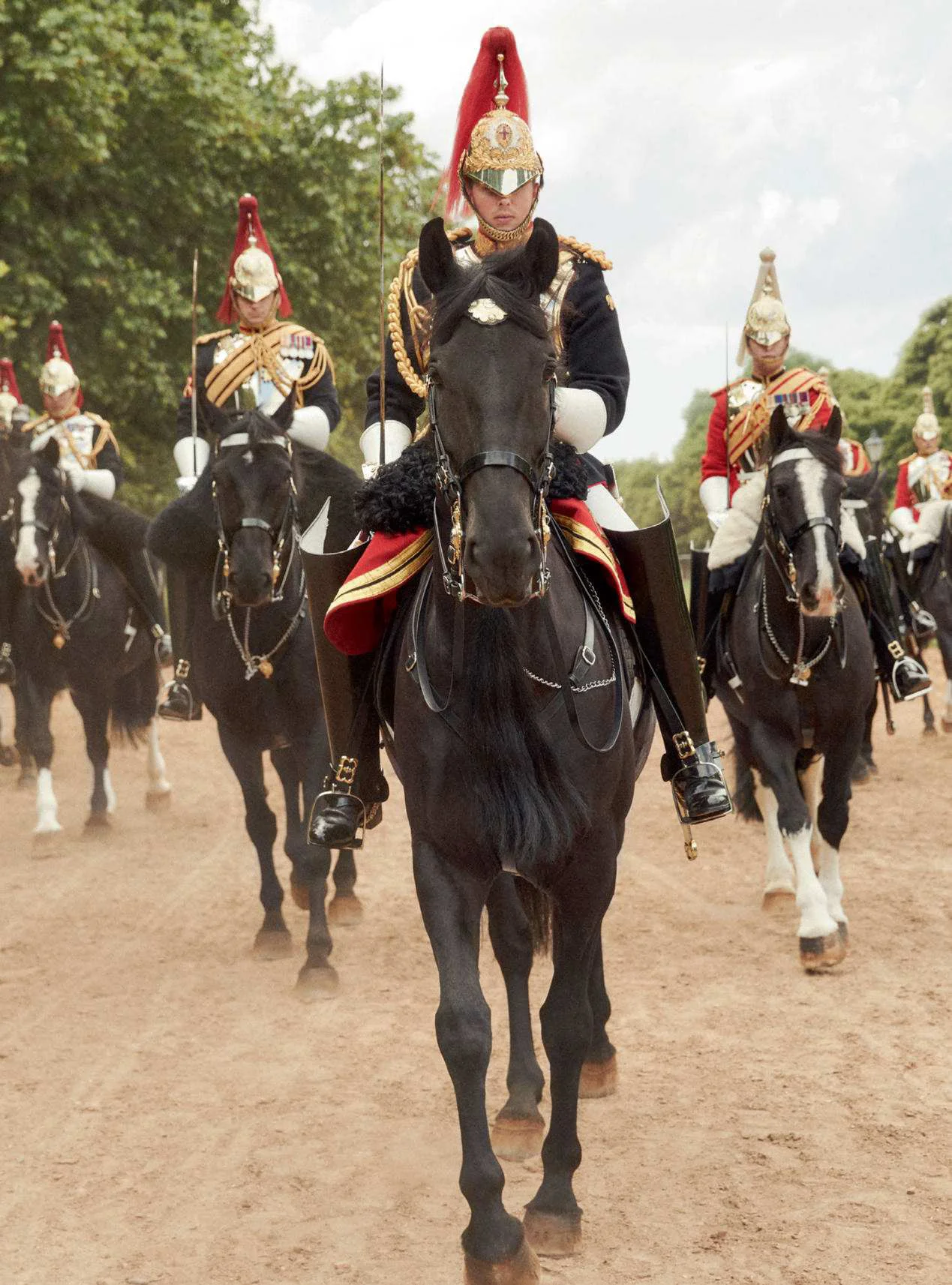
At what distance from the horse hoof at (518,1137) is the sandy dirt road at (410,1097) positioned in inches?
6.6

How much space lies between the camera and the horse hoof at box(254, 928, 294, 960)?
8453mm

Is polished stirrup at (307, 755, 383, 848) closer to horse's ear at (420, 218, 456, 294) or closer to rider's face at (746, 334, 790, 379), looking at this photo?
horse's ear at (420, 218, 456, 294)

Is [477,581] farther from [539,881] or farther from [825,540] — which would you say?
[825,540]

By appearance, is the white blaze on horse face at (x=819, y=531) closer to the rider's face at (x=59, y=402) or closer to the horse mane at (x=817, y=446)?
the horse mane at (x=817, y=446)

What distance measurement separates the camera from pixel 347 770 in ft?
17.1

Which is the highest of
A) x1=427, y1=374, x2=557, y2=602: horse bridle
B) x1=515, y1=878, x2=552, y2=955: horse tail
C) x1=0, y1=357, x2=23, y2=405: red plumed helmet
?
x1=0, y1=357, x2=23, y2=405: red plumed helmet

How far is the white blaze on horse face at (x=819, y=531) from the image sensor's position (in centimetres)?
784

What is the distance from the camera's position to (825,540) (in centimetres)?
788

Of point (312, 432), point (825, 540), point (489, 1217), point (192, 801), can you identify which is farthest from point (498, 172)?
point (192, 801)

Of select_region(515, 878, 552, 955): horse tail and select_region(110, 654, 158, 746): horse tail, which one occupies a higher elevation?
select_region(110, 654, 158, 746): horse tail

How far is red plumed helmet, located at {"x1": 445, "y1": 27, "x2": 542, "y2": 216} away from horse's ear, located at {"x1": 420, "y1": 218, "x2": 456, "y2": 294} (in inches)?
30.3

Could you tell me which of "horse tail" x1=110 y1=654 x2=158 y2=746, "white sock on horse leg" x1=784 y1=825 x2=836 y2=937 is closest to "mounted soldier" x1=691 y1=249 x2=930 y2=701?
"white sock on horse leg" x1=784 y1=825 x2=836 y2=937

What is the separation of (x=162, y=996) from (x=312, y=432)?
10.2 feet

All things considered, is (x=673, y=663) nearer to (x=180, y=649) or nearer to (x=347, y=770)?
(x=347, y=770)
